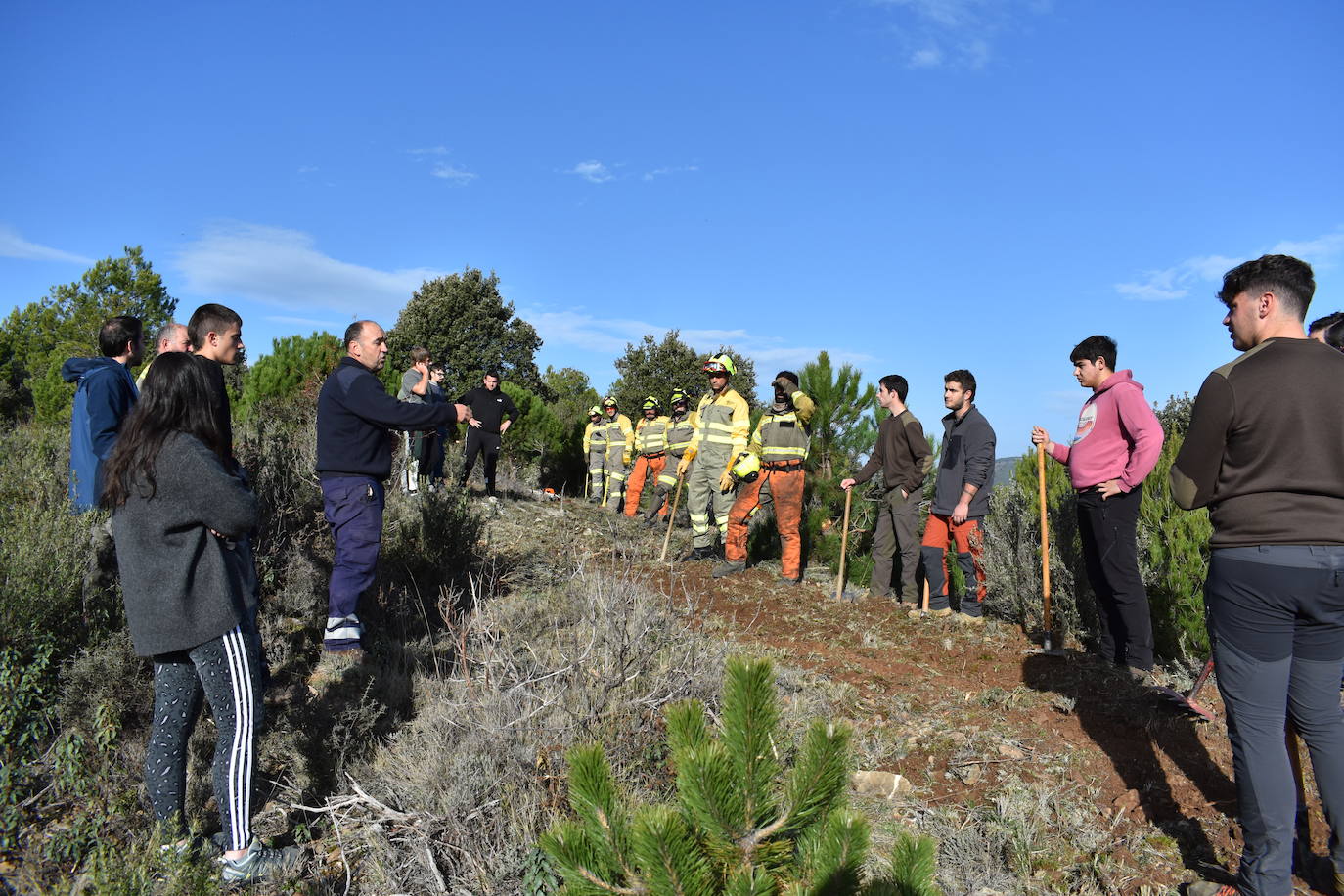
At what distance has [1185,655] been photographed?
5.26m

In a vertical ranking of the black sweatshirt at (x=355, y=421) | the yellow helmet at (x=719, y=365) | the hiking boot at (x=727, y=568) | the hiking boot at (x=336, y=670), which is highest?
the yellow helmet at (x=719, y=365)

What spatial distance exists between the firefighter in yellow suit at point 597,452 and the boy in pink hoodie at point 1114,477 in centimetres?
980

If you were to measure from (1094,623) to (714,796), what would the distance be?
523 cm

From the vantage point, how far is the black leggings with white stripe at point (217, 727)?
261 centimetres

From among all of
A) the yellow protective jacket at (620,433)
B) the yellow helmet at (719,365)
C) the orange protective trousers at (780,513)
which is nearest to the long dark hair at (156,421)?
the yellow helmet at (719,365)

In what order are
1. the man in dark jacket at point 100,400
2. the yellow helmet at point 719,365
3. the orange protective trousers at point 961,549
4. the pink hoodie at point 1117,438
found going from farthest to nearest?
the yellow helmet at point 719,365, the orange protective trousers at point 961,549, the pink hoodie at point 1117,438, the man in dark jacket at point 100,400

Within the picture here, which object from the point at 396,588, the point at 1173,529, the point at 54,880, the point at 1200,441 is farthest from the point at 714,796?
the point at 1173,529

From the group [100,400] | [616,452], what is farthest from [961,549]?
[616,452]

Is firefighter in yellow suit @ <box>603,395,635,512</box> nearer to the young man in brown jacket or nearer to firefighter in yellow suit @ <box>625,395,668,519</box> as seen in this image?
firefighter in yellow suit @ <box>625,395,668,519</box>

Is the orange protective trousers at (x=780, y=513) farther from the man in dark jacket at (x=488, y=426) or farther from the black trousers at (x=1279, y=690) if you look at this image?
the black trousers at (x=1279, y=690)

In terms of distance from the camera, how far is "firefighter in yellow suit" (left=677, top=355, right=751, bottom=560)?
8.07 meters

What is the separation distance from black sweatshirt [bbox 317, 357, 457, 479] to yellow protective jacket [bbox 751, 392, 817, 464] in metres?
4.02

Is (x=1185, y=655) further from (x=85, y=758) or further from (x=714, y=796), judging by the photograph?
(x=85, y=758)

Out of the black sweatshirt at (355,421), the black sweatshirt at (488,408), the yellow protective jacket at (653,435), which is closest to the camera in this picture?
the black sweatshirt at (355,421)
